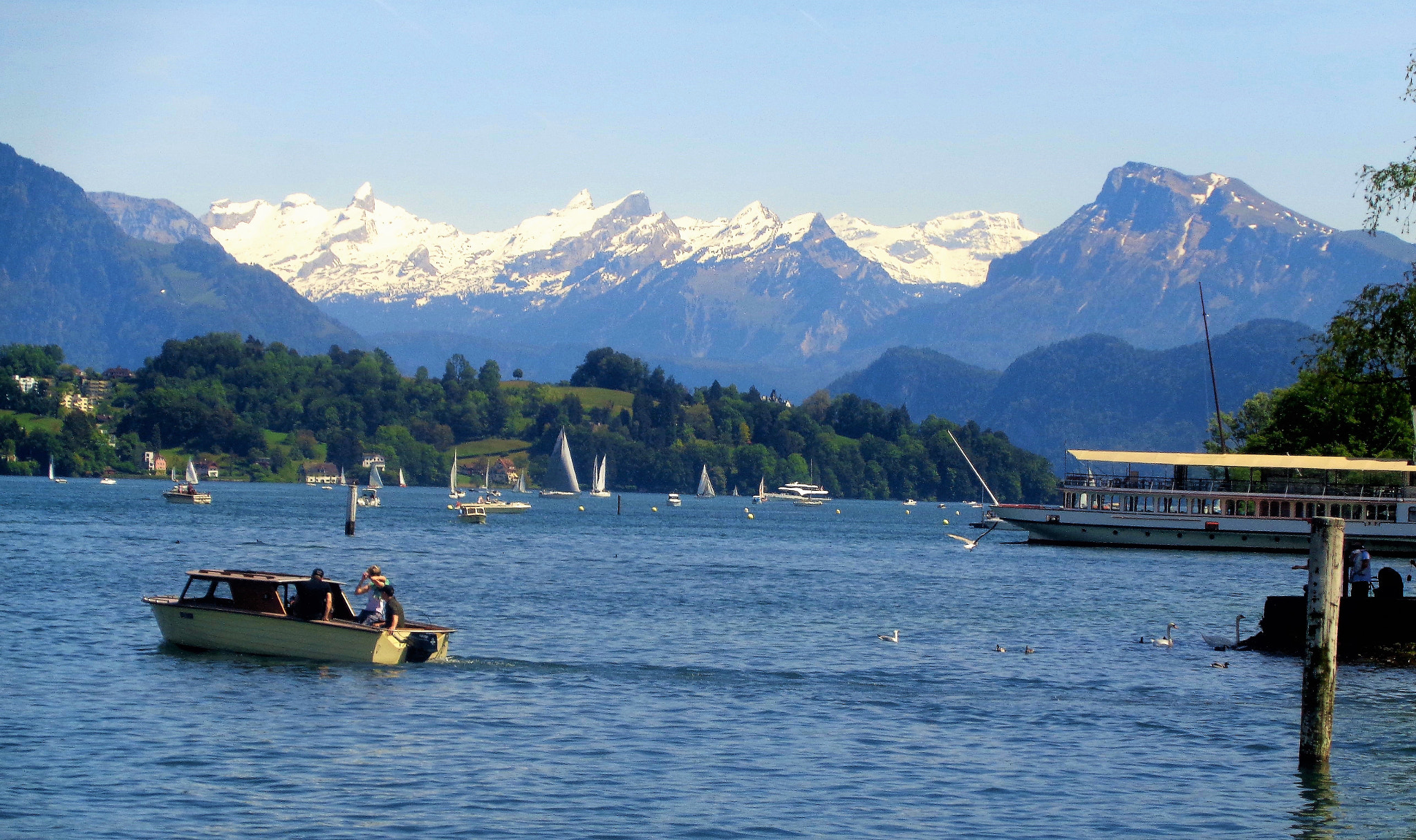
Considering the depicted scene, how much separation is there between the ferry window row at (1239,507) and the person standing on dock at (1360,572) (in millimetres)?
66609

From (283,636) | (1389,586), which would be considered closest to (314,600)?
(283,636)

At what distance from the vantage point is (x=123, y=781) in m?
29.8

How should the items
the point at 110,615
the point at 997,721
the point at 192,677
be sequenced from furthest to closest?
1. the point at 110,615
2. the point at 192,677
3. the point at 997,721

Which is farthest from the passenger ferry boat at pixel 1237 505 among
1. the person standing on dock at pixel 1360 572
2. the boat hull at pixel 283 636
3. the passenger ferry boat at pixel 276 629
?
the boat hull at pixel 283 636

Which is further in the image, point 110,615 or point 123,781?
point 110,615

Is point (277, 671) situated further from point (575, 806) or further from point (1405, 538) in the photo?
point (1405, 538)

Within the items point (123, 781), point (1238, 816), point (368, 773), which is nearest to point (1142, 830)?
point (1238, 816)

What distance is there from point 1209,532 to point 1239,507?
133 inches

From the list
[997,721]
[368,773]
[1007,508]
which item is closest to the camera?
[368,773]

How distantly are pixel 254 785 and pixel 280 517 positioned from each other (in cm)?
13031

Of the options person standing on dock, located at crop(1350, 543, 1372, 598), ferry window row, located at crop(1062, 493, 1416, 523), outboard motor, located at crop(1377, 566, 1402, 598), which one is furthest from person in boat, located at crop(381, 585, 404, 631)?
ferry window row, located at crop(1062, 493, 1416, 523)

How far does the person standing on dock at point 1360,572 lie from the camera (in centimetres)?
5378

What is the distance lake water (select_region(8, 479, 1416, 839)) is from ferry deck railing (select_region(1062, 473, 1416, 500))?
176ft

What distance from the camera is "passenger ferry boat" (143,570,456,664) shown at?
44312 mm
